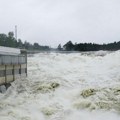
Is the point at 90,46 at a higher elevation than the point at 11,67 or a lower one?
higher

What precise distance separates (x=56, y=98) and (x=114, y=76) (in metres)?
9.30

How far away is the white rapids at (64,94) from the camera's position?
2591 centimetres

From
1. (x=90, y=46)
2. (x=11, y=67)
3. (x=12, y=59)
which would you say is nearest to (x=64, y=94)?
(x=11, y=67)

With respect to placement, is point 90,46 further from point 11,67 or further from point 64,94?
point 64,94

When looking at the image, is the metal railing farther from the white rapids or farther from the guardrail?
the white rapids

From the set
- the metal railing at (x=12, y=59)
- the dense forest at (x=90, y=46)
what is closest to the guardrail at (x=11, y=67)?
the metal railing at (x=12, y=59)

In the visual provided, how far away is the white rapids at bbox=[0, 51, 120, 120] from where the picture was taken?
25906 millimetres

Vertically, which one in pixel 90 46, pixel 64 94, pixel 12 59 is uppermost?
pixel 90 46

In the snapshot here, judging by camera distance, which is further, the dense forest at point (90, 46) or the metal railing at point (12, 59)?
the dense forest at point (90, 46)

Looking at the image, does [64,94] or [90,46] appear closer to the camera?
[64,94]

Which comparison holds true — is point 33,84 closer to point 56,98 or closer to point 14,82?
→ point 14,82

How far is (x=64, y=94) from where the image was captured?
104 ft

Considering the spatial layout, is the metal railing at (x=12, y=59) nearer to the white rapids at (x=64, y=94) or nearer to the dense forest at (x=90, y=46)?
the white rapids at (x=64, y=94)

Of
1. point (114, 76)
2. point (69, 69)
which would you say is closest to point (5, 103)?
point (114, 76)
